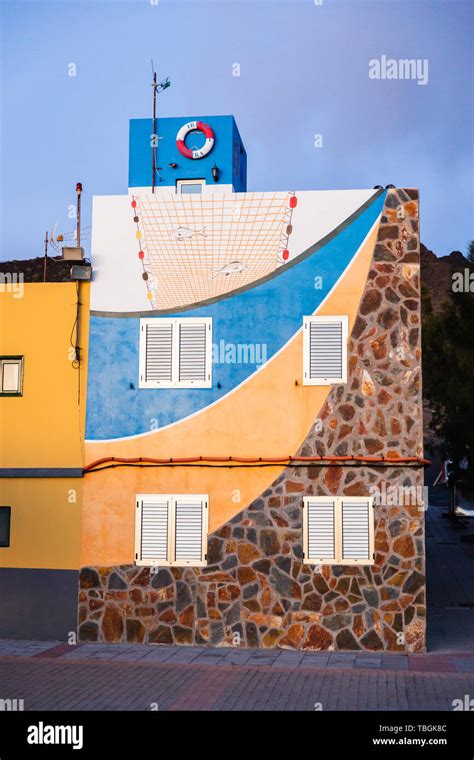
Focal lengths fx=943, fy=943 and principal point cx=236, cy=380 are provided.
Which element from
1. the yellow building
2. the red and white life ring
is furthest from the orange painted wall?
the red and white life ring

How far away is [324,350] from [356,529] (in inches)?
119

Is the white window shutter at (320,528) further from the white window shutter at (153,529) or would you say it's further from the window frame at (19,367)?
the window frame at (19,367)

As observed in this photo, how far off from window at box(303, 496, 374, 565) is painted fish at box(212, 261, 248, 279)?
4059 millimetres

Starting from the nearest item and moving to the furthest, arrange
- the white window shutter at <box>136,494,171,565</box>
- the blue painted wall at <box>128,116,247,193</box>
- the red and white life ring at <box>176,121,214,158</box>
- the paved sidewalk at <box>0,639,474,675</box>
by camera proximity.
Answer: the paved sidewalk at <box>0,639,474,675</box> < the white window shutter at <box>136,494,171,565</box> < the blue painted wall at <box>128,116,247,193</box> < the red and white life ring at <box>176,121,214,158</box>

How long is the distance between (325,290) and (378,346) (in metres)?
1.31

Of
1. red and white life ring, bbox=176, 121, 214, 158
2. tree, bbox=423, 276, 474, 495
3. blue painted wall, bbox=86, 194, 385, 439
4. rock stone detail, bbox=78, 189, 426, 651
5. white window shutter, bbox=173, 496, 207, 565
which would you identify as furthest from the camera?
red and white life ring, bbox=176, 121, 214, 158

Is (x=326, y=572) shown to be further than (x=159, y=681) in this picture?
Yes

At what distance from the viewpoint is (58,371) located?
16.7m

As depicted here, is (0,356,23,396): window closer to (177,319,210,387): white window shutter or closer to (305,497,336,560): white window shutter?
(177,319,210,387): white window shutter

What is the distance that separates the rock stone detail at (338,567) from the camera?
1525 cm

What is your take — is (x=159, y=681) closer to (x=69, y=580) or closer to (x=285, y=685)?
(x=285, y=685)

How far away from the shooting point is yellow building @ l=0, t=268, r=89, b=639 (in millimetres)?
16266

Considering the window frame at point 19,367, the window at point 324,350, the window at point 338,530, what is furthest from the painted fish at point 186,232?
the window at point 338,530

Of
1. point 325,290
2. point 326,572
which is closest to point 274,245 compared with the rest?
point 325,290
